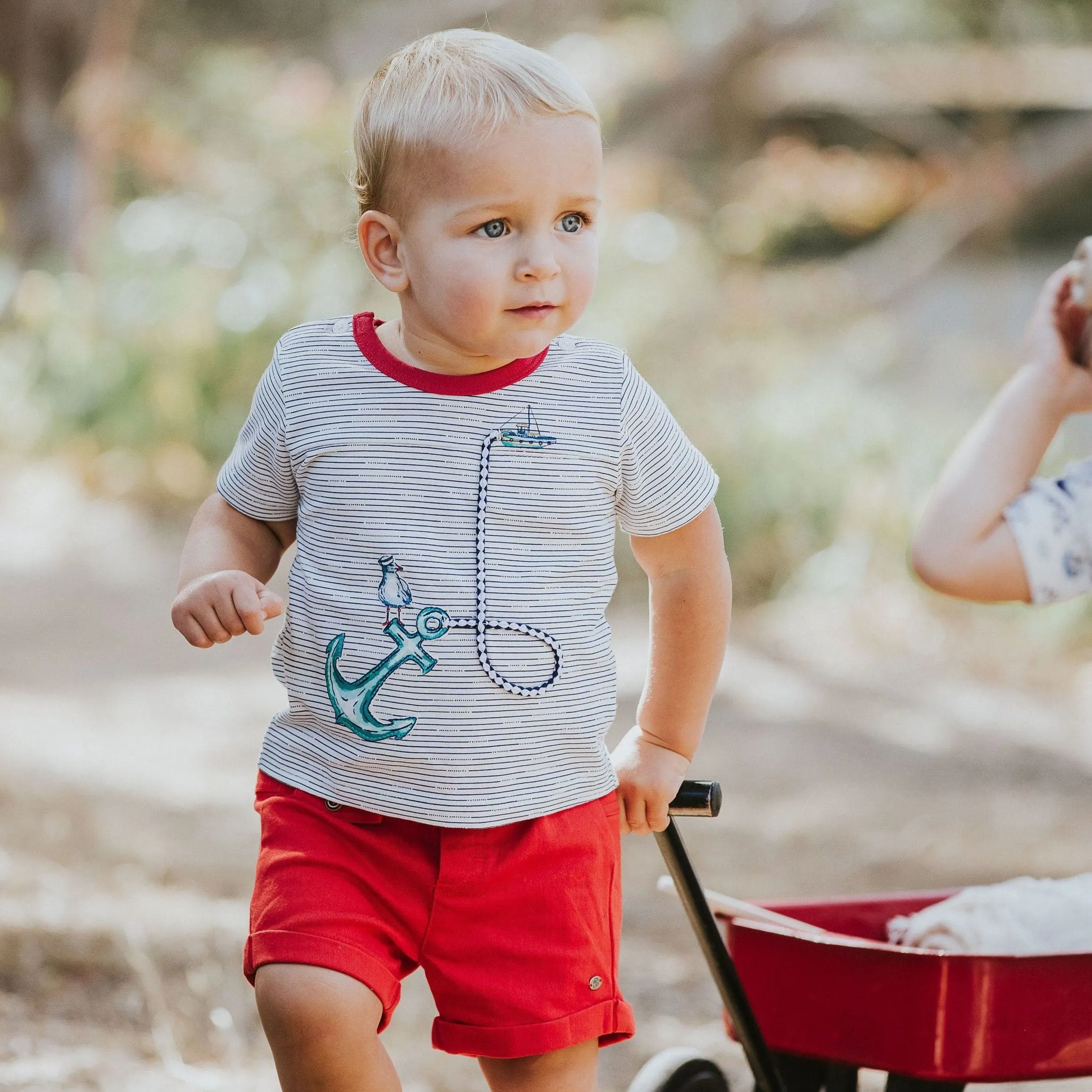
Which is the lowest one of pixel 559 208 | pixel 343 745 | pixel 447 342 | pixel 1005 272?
pixel 343 745

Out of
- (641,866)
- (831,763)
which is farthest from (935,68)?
(641,866)

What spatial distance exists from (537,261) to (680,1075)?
1.22 metres

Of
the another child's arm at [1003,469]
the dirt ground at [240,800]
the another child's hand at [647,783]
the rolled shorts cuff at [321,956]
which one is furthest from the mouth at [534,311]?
the dirt ground at [240,800]

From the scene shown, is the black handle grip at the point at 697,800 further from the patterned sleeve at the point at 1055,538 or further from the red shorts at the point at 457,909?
the patterned sleeve at the point at 1055,538

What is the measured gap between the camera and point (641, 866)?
436cm

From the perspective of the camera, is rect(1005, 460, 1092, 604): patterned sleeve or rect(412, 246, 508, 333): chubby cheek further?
rect(1005, 460, 1092, 604): patterned sleeve

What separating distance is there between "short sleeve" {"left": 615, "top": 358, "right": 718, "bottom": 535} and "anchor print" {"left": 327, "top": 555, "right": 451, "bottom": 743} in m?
0.27

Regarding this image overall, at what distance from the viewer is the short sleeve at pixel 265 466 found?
1878 mm

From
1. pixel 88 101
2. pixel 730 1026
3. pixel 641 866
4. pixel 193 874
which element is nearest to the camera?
pixel 730 1026

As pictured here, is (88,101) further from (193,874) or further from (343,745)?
(343,745)

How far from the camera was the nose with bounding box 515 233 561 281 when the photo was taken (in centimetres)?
171

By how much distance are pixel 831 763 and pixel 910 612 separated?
56.3 inches

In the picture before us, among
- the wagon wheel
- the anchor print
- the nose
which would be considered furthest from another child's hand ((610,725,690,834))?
the nose

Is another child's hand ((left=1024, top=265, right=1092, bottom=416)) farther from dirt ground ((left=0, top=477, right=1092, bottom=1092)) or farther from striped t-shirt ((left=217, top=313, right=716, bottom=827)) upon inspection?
dirt ground ((left=0, top=477, right=1092, bottom=1092))
